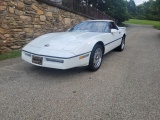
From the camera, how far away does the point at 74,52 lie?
3.61 meters

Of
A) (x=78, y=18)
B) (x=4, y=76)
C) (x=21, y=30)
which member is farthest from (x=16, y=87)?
(x=78, y=18)

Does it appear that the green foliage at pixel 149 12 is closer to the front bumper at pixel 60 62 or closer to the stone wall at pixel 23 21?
the stone wall at pixel 23 21

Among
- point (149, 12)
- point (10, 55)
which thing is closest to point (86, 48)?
point (10, 55)

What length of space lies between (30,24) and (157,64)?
465 centimetres

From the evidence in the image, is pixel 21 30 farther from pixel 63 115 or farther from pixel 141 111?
pixel 141 111

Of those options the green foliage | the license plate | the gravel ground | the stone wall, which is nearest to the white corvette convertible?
the license plate

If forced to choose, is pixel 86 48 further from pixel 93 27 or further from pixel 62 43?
pixel 93 27

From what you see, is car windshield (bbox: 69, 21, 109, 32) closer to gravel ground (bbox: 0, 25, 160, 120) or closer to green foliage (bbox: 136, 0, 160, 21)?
gravel ground (bbox: 0, 25, 160, 120)

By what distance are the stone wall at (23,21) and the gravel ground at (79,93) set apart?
1.47 metres

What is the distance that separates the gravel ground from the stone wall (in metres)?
1.47

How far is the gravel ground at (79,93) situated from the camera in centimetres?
252

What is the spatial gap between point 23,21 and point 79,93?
4221 mm

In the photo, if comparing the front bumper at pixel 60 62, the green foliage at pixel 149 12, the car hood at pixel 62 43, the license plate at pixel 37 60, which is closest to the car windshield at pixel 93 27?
the car hood at pixel 62 43

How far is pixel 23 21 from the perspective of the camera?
627 centimetres
